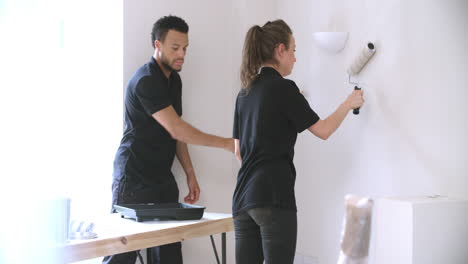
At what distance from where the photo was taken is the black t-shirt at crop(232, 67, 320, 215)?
1904mm

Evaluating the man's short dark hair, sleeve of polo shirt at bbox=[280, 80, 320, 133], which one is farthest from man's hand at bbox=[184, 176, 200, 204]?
sleeve of polo shirt at bbox=[280, 80, 320, 133]

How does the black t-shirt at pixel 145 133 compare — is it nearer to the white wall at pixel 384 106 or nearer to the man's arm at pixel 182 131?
the man's arm at pixel 182 131

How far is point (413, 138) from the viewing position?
7.50ft

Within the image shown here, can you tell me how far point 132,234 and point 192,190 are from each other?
1107mm

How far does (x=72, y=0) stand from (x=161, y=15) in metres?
0.48

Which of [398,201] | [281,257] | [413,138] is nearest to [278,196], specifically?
[281,257]

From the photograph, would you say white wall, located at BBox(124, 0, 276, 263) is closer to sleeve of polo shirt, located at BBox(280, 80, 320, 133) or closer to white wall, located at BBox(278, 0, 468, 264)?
white wall, located at BBox(278, 0, 468, 264)

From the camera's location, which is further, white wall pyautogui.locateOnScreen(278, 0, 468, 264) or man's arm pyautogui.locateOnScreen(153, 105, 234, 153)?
man's arm pyautogui.locateOnScreen(153, 105, 234, 153)

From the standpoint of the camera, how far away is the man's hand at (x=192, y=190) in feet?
10.1

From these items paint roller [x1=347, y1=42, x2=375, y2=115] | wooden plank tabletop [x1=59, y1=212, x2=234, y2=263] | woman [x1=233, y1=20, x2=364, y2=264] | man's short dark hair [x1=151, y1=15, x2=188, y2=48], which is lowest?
wooden plank tabletop [x1=59, y1=212, x2=234, y2=263]

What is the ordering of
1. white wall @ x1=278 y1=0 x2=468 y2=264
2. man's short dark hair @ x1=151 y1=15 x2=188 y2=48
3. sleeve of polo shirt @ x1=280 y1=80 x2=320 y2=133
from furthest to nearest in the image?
man's short dark hair @ x1=151 y1=15 x2=188 y2=48 < white wall @ x1=278 y1=0 x2=468 y2=264 < sleeve of polo shirt @ x1=280 y1=80 x2=320 y2=133

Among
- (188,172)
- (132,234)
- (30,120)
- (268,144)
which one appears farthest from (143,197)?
(30,120)

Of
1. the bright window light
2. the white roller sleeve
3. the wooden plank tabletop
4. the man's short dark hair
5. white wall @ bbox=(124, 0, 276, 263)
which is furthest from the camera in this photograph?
white wall @ bbox=(124, 0, 276, 263)

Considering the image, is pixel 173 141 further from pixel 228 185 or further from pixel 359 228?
pixel 359 228
